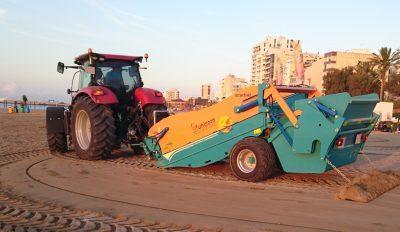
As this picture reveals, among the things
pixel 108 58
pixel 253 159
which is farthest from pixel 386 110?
pixel 253 159

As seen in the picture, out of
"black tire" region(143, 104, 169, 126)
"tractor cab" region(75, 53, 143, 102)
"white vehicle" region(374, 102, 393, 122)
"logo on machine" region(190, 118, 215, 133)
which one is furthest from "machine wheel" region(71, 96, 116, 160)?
"white vehicle" region(374, 102, 393, 122)

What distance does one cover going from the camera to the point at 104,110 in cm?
844

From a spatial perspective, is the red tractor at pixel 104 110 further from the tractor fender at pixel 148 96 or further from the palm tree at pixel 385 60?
the palm tree at pixel 385 60

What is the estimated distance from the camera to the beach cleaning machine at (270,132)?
19.5 feet

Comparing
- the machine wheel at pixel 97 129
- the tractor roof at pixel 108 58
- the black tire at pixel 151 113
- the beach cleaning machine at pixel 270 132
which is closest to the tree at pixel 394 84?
the tractor roof at pixel 108 58

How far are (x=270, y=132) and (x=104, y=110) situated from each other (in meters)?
3.56

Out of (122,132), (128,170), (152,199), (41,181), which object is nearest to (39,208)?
(152,199)

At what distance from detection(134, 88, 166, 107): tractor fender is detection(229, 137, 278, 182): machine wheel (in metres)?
2.98

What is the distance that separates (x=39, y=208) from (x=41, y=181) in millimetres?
1806

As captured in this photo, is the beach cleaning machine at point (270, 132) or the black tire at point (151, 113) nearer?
the beach cleaning machine at point (270, 132)

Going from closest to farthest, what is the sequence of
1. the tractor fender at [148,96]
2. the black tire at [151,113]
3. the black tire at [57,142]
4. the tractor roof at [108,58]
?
the black tire at [151,113], the tractor fender at [148,96], the tractor roof at [108,58], the black tire at [57,142]

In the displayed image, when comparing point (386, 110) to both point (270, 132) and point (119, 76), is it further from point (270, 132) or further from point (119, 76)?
point (270, 132)

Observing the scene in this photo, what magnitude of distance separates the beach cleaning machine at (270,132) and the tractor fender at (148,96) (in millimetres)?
1519

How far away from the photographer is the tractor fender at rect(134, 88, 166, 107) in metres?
9.05
